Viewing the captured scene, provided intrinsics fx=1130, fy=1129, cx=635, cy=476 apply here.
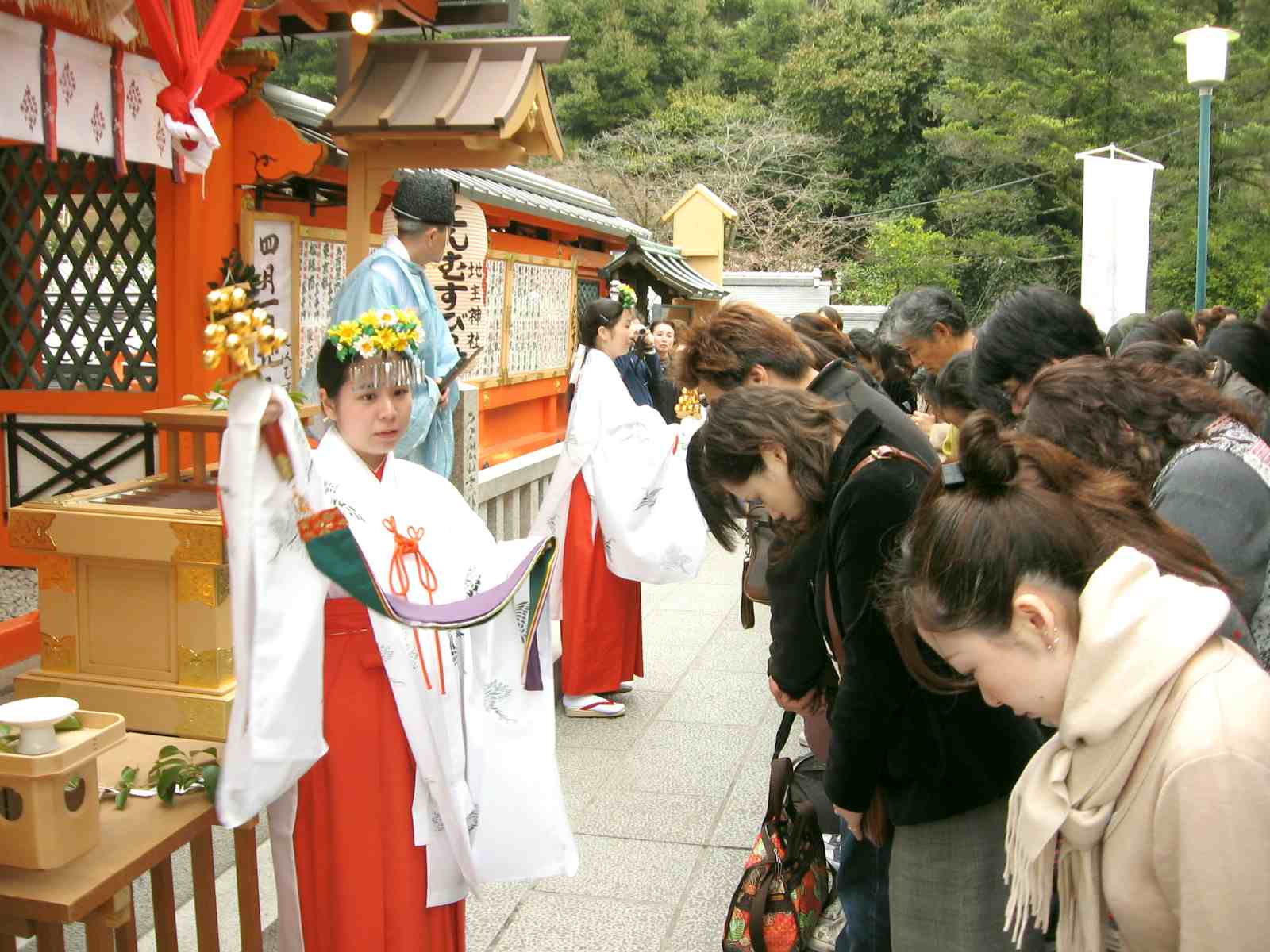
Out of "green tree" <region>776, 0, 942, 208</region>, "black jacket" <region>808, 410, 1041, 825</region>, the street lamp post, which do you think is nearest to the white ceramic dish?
"black jacket" <region>808, 410, 1041, 825</region>

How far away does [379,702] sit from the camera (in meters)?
2.78

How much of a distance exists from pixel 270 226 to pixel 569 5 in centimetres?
2603

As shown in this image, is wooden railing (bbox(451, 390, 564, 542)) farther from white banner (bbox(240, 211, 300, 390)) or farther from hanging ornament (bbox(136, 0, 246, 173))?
hanging ornament (bbox(136, 0, 246, 173))

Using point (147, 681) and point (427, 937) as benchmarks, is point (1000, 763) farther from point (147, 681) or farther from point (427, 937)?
point (147, 681)

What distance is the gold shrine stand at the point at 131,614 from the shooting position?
356 cm

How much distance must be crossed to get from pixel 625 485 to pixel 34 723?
147 inches

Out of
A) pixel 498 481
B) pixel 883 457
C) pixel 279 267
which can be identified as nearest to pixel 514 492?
pixel 498 481

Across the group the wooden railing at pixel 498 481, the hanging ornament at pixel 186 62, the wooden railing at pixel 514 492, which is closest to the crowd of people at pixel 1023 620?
the wooden railing at pixel 498 481

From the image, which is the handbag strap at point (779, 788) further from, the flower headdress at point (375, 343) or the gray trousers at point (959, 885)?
the flower headdress at point (375, 343)

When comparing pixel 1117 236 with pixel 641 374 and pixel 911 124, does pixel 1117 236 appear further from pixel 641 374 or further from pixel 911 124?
pixel 911 124

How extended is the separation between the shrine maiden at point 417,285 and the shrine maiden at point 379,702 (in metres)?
1.42

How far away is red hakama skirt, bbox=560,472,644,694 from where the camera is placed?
5.67 m

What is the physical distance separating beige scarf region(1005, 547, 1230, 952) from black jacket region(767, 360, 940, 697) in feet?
3.80

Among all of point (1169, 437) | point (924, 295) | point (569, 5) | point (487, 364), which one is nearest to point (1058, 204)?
point (569, 5)
